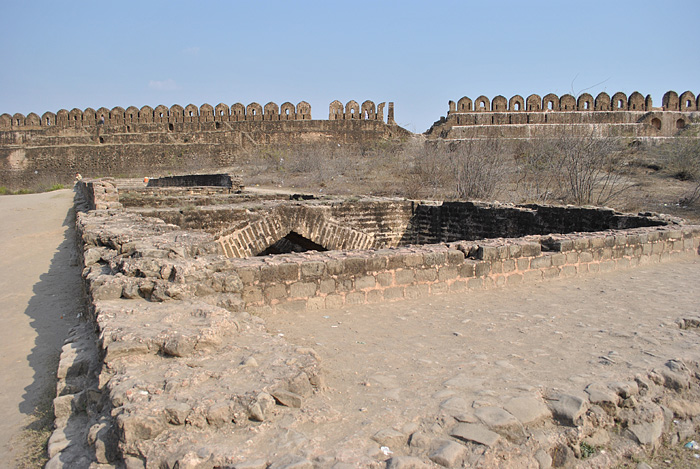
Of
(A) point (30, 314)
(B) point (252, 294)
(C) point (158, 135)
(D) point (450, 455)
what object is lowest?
(A) point (30, 314)

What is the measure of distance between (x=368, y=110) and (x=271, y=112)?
5799 millimetres

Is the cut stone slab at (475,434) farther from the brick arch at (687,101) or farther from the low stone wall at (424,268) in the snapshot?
the brick arch at (687,101)

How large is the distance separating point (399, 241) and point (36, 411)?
26.9 ft

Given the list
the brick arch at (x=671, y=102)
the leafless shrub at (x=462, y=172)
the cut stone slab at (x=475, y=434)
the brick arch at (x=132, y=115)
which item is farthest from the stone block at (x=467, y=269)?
the brick arch at (x=132, y=115)

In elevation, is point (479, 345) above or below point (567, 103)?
below

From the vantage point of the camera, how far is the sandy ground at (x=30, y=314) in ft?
9.82

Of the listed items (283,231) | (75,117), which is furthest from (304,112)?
(283,231)

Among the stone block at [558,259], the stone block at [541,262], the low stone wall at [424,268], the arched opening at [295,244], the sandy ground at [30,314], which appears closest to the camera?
the sandy ground at [30,314]

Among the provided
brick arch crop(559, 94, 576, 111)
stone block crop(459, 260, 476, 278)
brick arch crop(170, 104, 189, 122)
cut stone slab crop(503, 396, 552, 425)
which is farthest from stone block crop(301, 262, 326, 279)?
brick arch crop(170, 104, 189, 122)

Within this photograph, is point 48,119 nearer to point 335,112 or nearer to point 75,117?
point 75,117

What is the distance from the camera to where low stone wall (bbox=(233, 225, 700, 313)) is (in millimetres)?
4359

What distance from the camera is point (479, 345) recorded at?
3.56 metres

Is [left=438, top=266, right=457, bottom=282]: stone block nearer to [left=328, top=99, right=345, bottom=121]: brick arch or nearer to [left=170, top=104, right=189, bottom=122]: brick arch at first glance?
[left=328, top=99, right=345, bottom=121]: brick arch

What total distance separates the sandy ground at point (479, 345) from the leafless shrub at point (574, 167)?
8.09 metres
